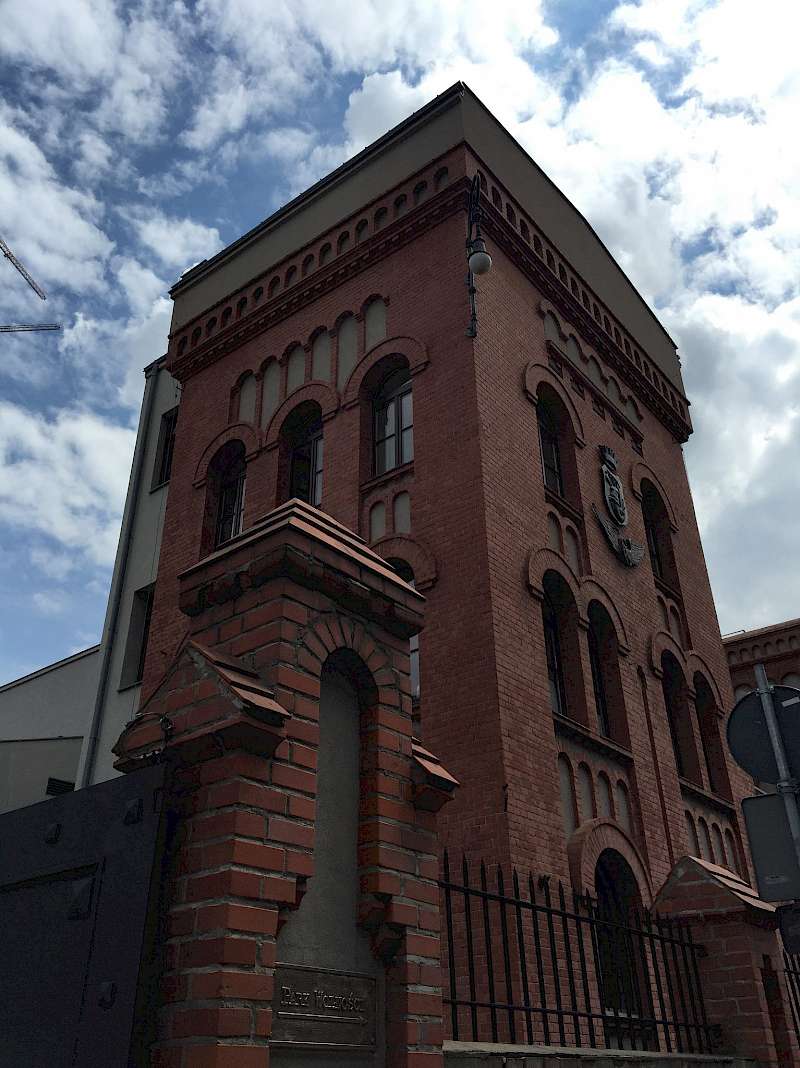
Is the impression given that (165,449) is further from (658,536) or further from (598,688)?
(598,688)

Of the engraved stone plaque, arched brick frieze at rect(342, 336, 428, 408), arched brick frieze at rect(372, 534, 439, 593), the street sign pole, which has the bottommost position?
the engraved stone plaque

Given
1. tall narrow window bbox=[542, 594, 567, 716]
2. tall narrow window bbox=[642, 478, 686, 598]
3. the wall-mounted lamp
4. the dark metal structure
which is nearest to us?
the dark metal structure

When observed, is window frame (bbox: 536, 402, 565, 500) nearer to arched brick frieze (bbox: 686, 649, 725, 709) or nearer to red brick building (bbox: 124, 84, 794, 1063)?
red brick building (bbox: 124, 84, 794, 1063)

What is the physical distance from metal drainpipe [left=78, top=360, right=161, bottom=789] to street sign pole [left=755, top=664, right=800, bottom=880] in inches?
450

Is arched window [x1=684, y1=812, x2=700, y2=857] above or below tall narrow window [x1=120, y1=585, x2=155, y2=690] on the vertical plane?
below

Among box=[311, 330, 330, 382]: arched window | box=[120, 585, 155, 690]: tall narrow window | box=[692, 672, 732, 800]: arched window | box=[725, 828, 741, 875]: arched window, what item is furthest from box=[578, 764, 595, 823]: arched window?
box=[120, 585, 155, 690]: tall narrow window

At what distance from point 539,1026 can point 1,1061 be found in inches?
197

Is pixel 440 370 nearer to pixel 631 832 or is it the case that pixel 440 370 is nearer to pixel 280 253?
pixel 280 253

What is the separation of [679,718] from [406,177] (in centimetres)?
887

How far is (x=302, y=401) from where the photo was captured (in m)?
13.3

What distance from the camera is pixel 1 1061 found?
9.62 feet

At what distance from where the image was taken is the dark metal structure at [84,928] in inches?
105

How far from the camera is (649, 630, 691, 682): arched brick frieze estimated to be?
12641 mm

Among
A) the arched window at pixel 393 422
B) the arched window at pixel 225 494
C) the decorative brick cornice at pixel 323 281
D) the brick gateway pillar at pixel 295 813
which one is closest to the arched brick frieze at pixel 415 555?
the arched window at pixel 393 422
